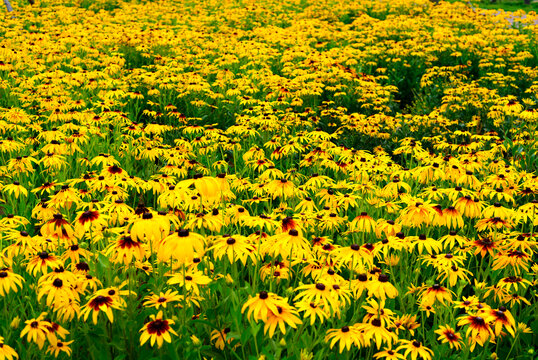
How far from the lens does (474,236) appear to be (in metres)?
4.43

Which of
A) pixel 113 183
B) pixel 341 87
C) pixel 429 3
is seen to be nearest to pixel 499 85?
pixel 341 87

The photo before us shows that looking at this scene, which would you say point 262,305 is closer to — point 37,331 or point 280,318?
point 280,318

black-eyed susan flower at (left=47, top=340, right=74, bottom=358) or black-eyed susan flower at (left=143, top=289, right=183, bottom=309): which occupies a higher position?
black-eyed susan flower at (left=143, top=289, right=183, bottom=309)

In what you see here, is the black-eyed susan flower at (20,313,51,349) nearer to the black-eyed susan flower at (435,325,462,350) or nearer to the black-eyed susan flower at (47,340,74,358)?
the black-eyed susan flower at (47,340,74,358)

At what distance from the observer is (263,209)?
16.5 feet

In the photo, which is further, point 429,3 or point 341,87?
point 429,3

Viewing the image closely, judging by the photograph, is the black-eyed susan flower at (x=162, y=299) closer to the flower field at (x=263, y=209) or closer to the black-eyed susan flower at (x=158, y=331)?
the flower field at (x=263, y=209)

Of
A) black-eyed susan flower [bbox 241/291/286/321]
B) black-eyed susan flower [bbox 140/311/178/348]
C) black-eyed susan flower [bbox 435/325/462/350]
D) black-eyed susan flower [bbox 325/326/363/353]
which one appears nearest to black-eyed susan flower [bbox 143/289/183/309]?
black-eyed susan flower [bbox 140/311/178/348]

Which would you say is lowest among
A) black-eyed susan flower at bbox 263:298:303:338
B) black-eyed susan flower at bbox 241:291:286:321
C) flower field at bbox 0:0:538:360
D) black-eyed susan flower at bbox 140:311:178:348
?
flower field at bbox 0:0:538:360

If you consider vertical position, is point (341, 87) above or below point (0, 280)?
below

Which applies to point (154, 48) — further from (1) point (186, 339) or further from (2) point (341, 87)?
(1) point (186, 339)

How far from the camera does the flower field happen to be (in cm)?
279

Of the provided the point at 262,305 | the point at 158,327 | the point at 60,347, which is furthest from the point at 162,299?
the point at 262,305

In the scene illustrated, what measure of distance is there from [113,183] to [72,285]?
1.46 meters
